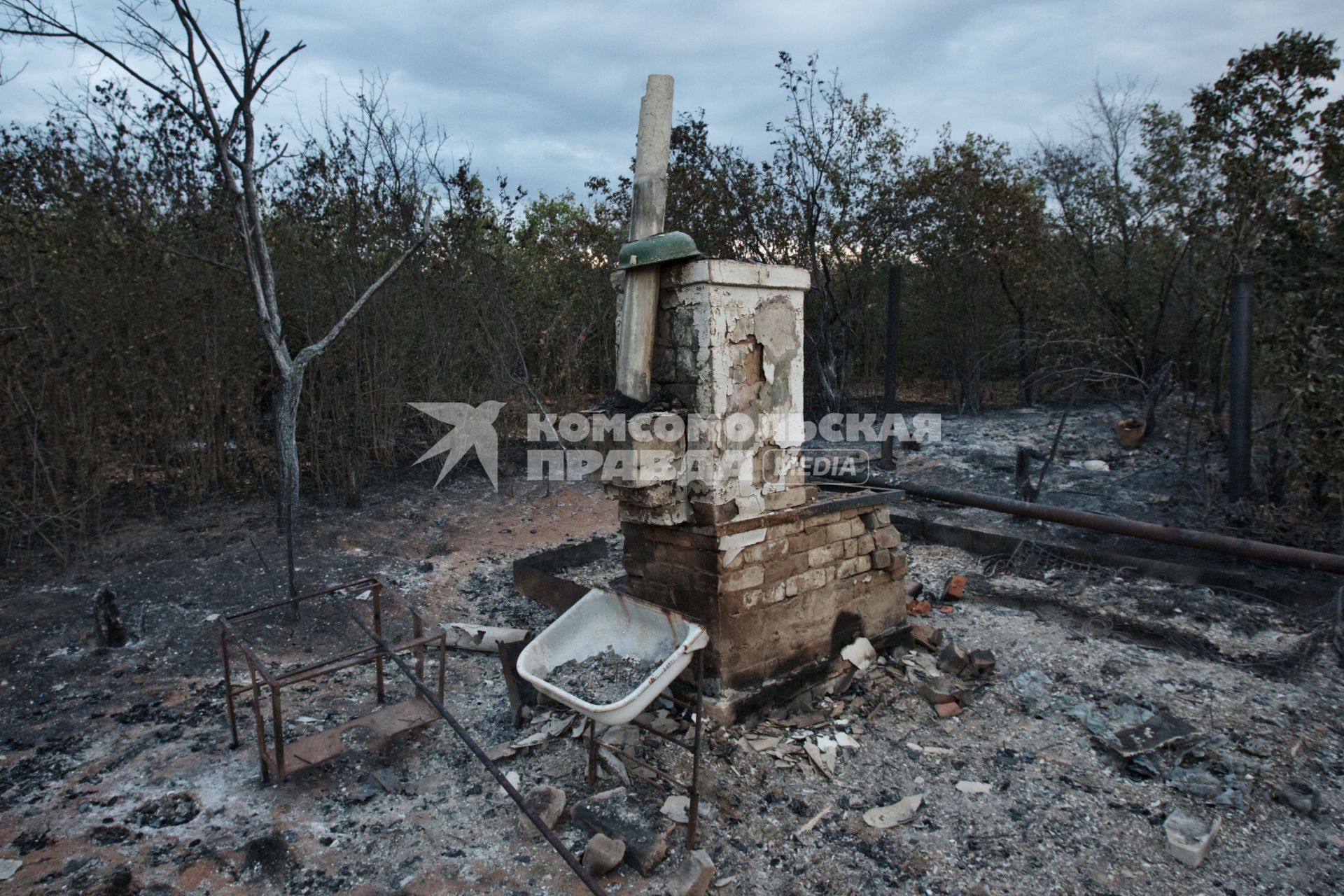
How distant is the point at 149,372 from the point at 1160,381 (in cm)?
1031

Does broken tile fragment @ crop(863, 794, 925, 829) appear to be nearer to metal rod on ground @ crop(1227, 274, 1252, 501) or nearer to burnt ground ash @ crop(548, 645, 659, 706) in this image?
burnt ground ash @ crop(548, 645, 659, 706)

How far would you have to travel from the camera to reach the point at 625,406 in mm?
4000

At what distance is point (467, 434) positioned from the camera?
31.4ft

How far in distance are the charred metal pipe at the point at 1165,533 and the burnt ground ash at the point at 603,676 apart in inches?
98.2

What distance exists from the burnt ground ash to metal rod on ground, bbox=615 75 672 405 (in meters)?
1.33

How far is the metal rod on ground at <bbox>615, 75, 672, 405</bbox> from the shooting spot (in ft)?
12.6

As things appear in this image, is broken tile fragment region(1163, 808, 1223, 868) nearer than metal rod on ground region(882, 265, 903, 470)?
Yes

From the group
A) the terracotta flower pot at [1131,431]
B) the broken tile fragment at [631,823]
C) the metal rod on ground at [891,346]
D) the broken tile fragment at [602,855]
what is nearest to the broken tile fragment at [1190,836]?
the broken tile fragment at [631,823]

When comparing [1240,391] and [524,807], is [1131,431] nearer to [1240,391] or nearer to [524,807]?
[1240,391]

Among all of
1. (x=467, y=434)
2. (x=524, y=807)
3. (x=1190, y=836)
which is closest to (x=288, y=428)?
(x=467, y=434)

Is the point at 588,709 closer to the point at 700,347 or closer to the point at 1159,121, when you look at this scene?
the point at 700,347

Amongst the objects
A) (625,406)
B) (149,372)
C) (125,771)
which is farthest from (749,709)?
(149,372)

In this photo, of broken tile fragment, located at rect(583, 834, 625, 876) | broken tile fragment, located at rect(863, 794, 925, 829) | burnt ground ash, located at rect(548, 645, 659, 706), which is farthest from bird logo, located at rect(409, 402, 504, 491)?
broken tile fragment, located at rect(863, 794, 925, 829)

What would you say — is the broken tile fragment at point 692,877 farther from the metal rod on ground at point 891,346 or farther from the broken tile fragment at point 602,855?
the metal rod on ground at point 891,346
